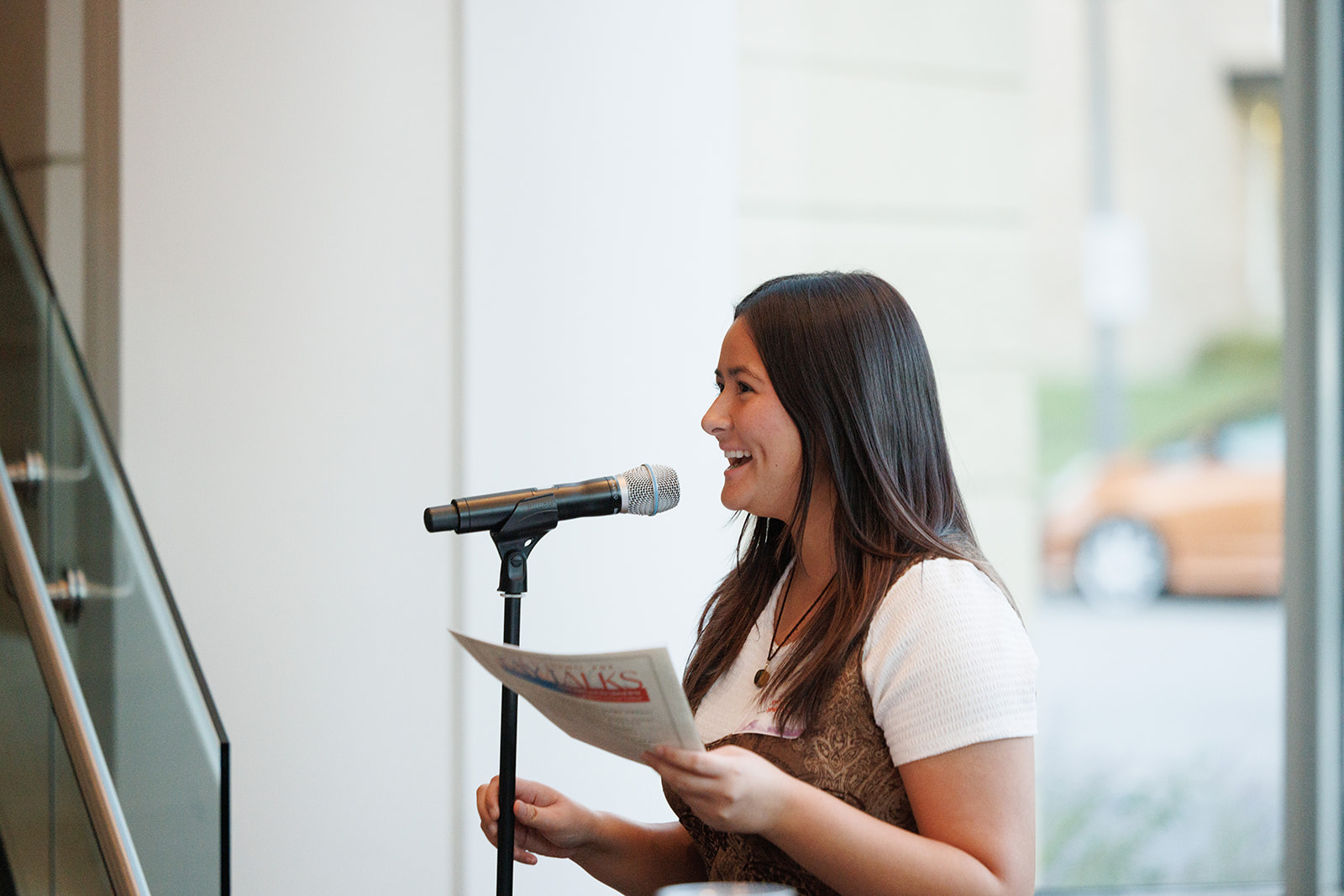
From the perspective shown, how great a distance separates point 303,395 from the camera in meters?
2.46

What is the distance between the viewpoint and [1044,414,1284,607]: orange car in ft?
21.1

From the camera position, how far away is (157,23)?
7.88 ft

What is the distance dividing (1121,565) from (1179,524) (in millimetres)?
366

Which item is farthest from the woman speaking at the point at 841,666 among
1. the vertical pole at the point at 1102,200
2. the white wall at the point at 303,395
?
the vertical pole at the point at 1102,200

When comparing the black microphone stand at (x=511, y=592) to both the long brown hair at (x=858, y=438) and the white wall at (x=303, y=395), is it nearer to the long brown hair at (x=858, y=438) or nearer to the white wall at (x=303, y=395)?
the long brown hair at (x=858, y=438)

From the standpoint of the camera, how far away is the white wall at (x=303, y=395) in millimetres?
2404

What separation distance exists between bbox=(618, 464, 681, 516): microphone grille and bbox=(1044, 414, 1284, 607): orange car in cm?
549

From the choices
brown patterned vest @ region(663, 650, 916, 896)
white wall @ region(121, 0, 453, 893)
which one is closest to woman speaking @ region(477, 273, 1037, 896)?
brown patterned vest @ region(663, 650, 916, 896)

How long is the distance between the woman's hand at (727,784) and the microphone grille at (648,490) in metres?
0.38

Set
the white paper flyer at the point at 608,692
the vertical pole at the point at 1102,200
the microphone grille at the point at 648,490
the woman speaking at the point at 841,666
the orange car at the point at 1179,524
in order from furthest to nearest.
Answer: the vertical pole at the point at 1102,200 → the orange car at the point at 1179,524 → the microphone grille at the point at 648,490 → the woman speaking at the point at 841,666 → the white paper flyer at the point at 608,692

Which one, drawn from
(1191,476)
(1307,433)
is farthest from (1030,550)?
(1191,476)

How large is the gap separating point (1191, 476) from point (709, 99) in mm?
4848

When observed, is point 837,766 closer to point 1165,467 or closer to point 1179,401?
point 1165,467

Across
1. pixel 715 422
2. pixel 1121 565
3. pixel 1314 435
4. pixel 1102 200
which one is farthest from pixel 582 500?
pixel 1102 200
